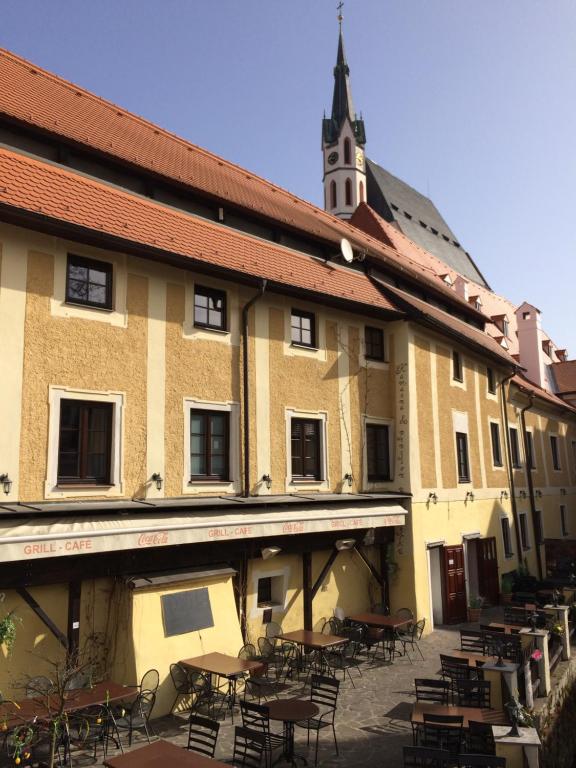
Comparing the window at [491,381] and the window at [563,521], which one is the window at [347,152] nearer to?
the window at [563,521]

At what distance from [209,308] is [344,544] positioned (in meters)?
6.35

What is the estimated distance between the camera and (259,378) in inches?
541

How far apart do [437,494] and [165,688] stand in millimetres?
9526

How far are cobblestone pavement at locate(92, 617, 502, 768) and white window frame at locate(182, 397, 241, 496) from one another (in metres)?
3.91

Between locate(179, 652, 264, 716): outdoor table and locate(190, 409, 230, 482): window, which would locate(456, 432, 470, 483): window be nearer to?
locate(190, 409, 230, 482): window

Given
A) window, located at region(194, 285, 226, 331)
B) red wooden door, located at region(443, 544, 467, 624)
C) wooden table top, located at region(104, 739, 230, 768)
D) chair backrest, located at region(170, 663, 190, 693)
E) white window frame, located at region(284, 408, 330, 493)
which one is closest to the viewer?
wooden table top, located at region(104, 739, 230, 768)

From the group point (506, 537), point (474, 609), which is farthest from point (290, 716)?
point (506, 537)

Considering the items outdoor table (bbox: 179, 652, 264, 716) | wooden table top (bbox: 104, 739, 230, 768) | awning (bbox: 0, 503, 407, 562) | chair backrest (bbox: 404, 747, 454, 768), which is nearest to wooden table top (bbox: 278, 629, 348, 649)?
outdoor table (bbox: 179, 652, 264, 716)

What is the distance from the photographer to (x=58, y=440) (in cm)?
1050

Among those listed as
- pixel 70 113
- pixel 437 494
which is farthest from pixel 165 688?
pixel 70 113

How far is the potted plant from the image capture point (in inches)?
699

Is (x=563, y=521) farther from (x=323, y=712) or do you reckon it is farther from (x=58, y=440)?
(x=58, y=440)

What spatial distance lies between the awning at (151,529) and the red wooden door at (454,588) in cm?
460

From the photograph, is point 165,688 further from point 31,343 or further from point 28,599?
point 31,343
